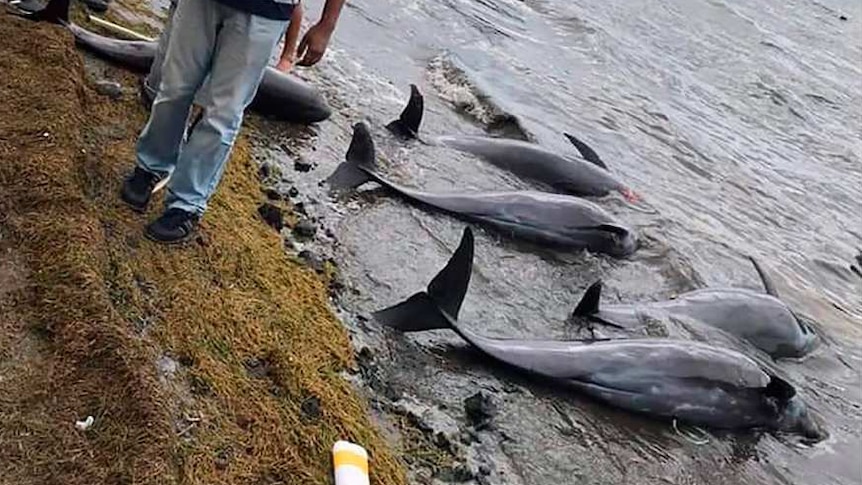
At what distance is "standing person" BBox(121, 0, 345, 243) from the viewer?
15.5ft

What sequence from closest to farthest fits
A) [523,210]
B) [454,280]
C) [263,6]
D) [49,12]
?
1. [263,6]
2. [454,280]
3. [49,12]
4. [523,210]

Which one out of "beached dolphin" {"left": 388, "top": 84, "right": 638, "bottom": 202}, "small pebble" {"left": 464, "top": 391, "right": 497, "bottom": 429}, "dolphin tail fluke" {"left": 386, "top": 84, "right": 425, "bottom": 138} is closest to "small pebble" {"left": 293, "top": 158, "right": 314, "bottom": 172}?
"dolphin tail fluke" {"left": 386, "top": 84, "right": 425, "bottom": 138}

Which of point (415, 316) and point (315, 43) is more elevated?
point (315, 43)

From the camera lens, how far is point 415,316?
5.93 m

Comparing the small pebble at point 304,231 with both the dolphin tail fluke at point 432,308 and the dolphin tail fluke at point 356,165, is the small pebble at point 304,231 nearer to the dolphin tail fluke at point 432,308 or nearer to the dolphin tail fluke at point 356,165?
the dolphin tail fluke at point 432,308

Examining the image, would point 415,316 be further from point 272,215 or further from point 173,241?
point 173,241

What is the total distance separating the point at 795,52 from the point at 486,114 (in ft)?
37.8

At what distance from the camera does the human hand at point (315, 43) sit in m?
5.07

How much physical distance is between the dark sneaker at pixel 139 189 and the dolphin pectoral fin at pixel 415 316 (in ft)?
5.08

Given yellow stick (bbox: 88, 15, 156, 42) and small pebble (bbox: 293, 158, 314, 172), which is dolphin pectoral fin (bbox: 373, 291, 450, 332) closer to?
small pebble (bbox: 293, 158, 314, 172)

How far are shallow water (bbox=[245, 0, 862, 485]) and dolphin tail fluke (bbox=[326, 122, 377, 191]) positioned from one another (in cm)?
16

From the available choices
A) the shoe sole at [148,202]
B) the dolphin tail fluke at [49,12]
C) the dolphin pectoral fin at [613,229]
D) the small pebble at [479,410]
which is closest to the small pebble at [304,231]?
the shoe sole at [148,202]

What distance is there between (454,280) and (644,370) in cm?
146

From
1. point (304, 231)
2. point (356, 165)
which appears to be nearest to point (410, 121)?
point (356, 165)
